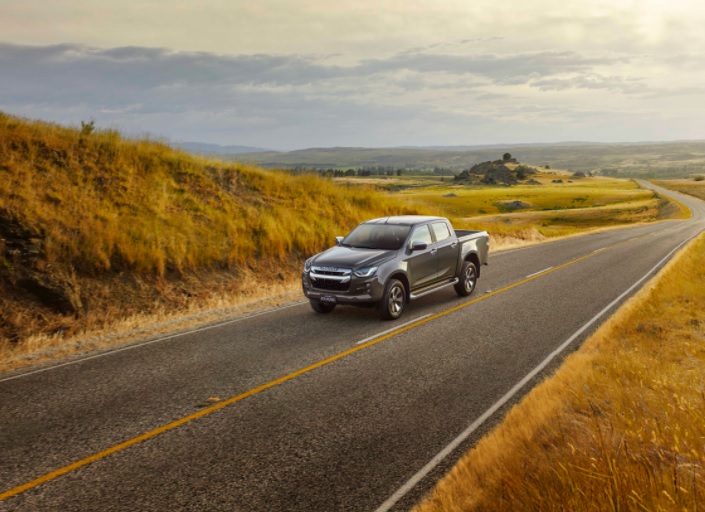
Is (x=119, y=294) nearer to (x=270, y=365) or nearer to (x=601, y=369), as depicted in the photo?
(x=270, y=365)

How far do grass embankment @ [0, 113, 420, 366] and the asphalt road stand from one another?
2754mm

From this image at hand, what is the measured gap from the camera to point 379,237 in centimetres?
1217

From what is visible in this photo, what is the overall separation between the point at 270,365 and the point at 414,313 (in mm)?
4529

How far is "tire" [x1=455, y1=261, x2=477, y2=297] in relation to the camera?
1357 centimetres

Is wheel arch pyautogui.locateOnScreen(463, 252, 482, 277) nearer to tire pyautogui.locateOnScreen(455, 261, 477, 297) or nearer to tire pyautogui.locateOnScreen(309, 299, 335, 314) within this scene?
tire pyautogui.locateOnScreen(455, 261, 477, 297)

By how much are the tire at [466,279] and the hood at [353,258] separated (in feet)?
9.42

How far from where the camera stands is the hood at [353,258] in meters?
10.9

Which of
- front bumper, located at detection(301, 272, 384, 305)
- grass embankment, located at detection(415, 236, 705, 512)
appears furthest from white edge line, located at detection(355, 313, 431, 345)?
grass embankment, located at detection(415, 236, 705, 512)

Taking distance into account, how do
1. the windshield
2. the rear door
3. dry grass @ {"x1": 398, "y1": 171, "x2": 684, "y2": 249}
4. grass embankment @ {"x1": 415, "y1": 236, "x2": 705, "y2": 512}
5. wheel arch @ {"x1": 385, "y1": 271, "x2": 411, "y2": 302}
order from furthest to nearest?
dry grass @ {"x1": 398, "y1": 171, "x2": 684, "y2": 249} → the rear door → the windshield → wheel arch @ {"x1": 385, "y1": 271, "x2": 411, "y2": 302} → grass embankment @ {"x1": 415, "y1": 236, "x2": 705, "y2": 512}

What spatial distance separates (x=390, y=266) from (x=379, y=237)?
1.27 m

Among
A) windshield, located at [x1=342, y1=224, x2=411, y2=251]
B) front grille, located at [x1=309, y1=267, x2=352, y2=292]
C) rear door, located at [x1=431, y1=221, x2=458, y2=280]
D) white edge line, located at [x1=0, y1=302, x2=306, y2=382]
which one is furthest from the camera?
rear door, located at [x1=431, y1=221, x2=458, y2=280]

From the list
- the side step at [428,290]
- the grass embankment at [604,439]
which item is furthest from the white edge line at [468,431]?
the side step at [428,290]

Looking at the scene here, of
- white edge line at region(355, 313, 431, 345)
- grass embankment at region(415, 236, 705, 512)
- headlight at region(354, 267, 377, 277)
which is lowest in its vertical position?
white edge line at region(355, 313, 431, 345)

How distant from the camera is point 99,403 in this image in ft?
22.1
